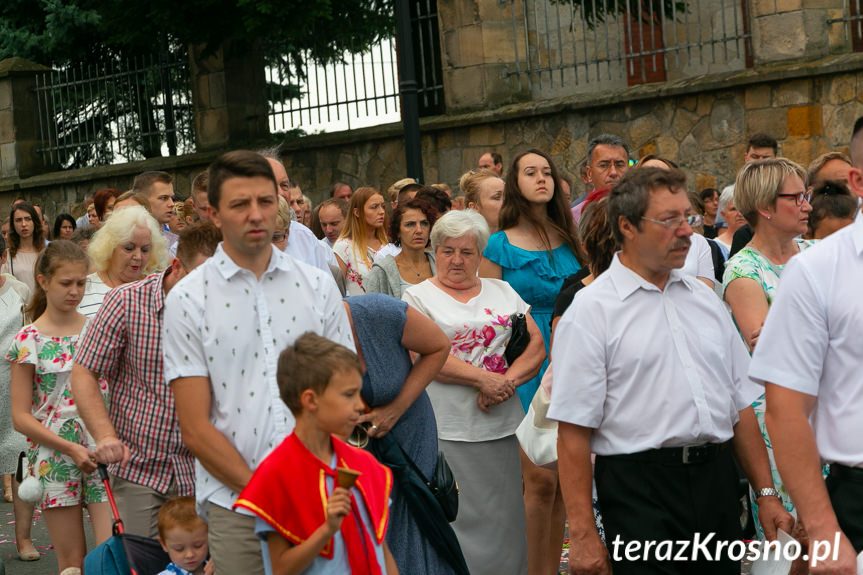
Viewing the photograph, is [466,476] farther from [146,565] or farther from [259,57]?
[259,57]

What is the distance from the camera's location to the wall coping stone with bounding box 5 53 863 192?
13.0 metres

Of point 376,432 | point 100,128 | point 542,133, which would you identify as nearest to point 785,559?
point 376,432

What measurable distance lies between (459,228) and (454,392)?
2.92ft

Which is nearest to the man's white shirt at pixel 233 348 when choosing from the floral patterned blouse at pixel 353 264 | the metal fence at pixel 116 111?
the floral patterned blouse at pixel 353 264

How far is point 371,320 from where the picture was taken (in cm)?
519

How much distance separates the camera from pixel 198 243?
5.16 meters

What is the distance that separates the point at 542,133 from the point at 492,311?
846cm

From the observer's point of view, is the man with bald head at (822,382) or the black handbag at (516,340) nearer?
the man with bald head at (822,382)

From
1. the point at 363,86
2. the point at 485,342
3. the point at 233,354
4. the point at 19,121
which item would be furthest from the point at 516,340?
the point at 19,121

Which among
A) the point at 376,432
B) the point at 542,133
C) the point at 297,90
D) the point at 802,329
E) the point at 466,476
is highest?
the point at 297,90

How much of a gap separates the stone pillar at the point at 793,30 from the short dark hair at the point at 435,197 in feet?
19.6

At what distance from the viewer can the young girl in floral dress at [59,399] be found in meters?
6.75

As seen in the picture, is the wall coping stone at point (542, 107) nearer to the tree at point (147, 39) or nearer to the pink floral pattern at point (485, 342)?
the tree at point (147, 39)

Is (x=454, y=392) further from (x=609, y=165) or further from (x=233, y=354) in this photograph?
(x=609, y=165)
